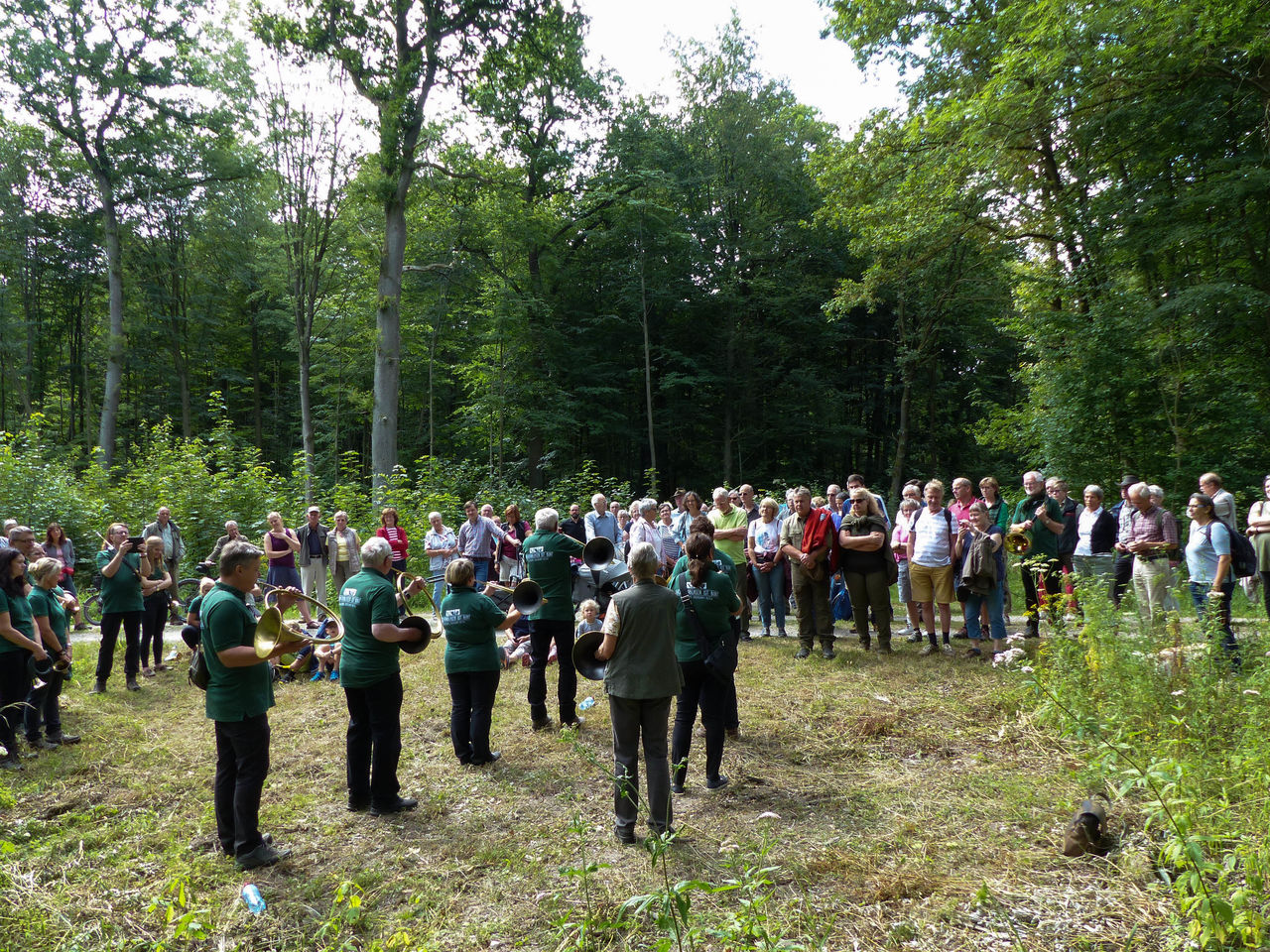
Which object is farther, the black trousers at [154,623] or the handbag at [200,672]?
the black trousers at [154,623]

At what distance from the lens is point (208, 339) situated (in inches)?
1228

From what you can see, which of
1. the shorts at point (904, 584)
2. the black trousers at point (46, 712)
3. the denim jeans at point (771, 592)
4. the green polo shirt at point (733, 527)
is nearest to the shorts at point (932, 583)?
the shorts at point (904, 584)

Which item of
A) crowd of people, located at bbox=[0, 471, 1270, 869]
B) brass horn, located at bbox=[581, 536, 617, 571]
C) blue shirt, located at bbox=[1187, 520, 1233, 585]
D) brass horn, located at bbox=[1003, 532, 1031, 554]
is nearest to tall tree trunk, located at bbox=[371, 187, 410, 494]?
crowd of people, located at bbox=[0, 471, 1270, 869]

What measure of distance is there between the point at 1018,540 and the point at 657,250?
19920 millimetres

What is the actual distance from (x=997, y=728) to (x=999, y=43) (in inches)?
543

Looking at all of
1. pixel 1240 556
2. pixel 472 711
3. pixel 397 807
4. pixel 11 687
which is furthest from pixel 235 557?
pixel 1240 556

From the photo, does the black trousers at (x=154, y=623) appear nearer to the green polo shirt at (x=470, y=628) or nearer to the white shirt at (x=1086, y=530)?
the green polo shirt at (x=470, y=628)

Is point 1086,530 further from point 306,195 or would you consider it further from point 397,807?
point 306,195

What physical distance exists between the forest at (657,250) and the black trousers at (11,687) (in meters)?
10.8

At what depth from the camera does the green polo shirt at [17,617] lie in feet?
19.1

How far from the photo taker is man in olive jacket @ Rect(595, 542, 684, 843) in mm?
4496

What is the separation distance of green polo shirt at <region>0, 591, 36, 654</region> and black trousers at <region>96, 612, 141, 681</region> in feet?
7.19

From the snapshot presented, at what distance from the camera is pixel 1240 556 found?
23.0 feet

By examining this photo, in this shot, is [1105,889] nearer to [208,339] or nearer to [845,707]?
[845,707]
